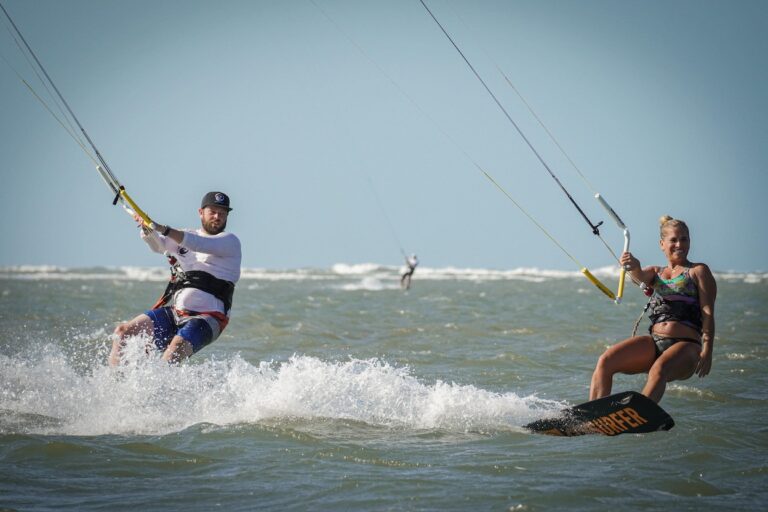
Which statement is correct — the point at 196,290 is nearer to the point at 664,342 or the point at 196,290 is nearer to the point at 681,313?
the point at 664,342

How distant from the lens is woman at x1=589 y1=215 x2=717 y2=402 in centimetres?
646

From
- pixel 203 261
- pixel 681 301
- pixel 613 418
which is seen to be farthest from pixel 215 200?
pixel 681 301

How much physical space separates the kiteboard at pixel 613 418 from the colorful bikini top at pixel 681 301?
0.80 meters

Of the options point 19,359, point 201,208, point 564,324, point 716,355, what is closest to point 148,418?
point 201,208

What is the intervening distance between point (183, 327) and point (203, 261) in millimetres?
616

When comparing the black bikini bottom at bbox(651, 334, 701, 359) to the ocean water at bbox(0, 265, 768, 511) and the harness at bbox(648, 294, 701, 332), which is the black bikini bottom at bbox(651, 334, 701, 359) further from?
the ocean water at bbox(0, 265, 768, 511)

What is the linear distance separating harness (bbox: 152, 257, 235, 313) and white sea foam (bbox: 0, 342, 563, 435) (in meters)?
0.66

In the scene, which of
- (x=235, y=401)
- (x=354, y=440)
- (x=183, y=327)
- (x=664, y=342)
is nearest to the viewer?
(x=354, y=440)

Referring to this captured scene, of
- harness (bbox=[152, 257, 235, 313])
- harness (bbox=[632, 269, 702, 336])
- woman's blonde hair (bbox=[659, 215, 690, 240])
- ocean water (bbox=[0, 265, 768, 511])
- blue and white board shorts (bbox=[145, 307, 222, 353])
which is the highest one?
woman's blonde hair (bbox=[659, 215, 690, 240])

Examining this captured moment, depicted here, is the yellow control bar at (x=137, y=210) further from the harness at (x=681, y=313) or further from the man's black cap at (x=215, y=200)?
the harness at (x=681, y=313)

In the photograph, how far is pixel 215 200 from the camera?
738 cm

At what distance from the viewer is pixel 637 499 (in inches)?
189

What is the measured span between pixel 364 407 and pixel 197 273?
197 cm

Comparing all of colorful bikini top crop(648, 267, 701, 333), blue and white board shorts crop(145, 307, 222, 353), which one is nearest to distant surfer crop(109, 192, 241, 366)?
blue and white board shorts crop(145, 307, 222, 353)
